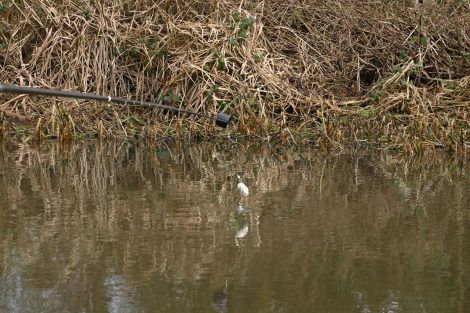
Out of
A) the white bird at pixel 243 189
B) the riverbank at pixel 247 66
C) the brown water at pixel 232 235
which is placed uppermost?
the riverbank at pixel 247 66

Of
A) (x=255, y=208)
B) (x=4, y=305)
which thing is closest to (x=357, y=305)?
(x=4, y=305)

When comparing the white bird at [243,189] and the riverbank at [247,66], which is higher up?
the riverbank at [247,66]

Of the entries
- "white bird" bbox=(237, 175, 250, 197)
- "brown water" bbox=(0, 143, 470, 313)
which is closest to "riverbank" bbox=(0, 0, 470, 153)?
"brown water" bbox=(0, 143, 470, 313)

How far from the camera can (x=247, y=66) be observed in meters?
10.6

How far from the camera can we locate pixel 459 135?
888 cm

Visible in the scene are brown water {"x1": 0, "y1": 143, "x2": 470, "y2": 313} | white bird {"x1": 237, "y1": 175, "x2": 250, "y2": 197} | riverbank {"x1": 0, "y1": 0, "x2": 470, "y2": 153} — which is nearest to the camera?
brown water {"x1": 0, "y1": 143, "x2": 470, "y2": 313}

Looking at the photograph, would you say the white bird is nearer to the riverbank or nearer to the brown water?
the brown water

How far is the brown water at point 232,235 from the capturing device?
4008 millimetres

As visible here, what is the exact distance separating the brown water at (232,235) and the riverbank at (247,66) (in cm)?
149

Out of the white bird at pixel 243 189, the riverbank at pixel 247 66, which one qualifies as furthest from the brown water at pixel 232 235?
the riverbank at pixel 247 66

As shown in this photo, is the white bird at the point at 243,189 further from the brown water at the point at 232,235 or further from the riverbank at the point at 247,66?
the riverbank at the point at 247,66

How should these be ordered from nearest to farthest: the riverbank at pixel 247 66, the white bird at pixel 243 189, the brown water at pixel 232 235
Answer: the brown water at pixel 232 235 < the white bird at pixel 243 189 < the riverbank at pixel 247 66

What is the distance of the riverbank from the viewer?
9773mm

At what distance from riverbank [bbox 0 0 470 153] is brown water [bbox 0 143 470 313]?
1.49 metres
